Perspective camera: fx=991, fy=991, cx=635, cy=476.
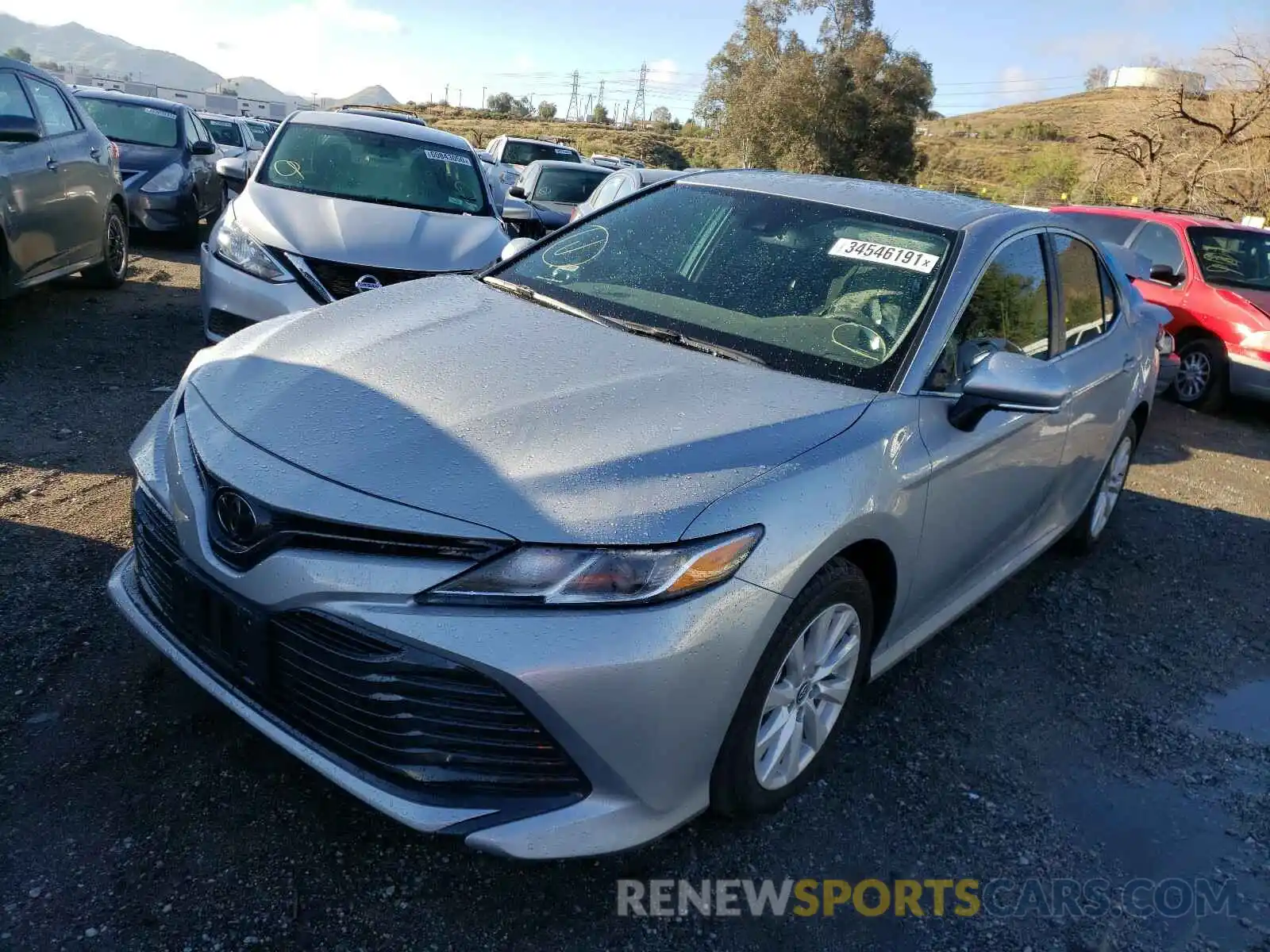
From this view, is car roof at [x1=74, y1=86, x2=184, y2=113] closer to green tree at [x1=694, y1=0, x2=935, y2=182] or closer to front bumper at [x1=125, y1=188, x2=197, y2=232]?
front bumper at [x1=125, y1=188, x2=197, y2=232]

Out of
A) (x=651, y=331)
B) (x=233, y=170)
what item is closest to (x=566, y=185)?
(x=233, y=170)

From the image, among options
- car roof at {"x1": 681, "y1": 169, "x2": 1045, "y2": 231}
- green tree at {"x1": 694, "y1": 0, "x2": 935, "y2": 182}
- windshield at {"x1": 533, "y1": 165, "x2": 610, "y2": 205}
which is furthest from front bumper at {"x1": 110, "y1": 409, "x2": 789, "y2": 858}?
green tree at {"x1": 694, "y1": 0, "x2": 935, "y2": 182}

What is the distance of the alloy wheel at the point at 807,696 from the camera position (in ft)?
8.02

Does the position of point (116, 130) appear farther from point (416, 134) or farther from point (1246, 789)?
point (1246, 789)

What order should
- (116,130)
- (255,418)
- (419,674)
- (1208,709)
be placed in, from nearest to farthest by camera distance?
(419,674)
(255,418)
(1208,709)
(116,130)

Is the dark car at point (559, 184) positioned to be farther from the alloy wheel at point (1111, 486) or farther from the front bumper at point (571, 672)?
the front bumper at point (571, 672)

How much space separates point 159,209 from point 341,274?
6.15m

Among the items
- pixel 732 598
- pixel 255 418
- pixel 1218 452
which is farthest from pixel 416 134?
pixel 1218 452

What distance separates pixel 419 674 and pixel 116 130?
11290mm

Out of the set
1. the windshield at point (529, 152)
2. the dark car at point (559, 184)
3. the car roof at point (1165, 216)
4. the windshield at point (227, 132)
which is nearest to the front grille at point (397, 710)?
the car roof at point (1165, 216)

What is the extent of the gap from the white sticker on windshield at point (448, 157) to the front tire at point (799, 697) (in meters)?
5.52

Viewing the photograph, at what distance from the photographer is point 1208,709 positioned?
373cm

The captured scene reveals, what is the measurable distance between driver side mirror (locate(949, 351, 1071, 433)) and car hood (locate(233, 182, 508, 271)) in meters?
3.70

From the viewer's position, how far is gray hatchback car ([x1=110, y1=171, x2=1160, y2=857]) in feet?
6.56
